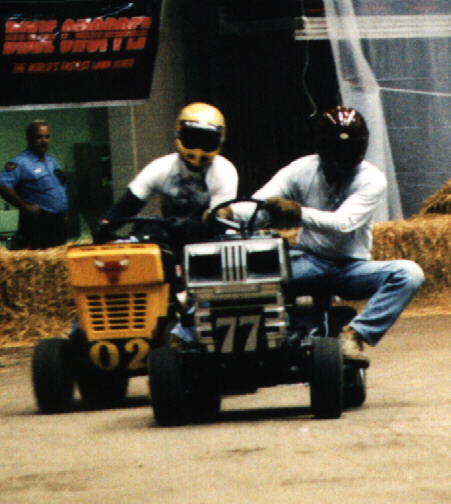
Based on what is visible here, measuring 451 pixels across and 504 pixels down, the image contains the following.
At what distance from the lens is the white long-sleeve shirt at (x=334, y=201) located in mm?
6969

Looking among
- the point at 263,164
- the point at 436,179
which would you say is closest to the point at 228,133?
the point at 263,164

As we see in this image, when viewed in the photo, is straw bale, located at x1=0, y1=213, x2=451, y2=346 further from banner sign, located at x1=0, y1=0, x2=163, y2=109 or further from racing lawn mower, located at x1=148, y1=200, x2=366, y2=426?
racing lawn mower, located at x1=148, y1=200, x2=366, y2=426

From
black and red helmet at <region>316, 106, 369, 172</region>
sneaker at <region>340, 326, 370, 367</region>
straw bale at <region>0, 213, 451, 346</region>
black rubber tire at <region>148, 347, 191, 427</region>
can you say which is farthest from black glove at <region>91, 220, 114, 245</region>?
straw bale at <region>0, 213, 451, 346</region>

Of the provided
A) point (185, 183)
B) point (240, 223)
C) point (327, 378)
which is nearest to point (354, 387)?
point (327, 378)

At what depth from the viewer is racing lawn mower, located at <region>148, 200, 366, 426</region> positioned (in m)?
6.36

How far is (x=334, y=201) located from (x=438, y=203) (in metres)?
4.51

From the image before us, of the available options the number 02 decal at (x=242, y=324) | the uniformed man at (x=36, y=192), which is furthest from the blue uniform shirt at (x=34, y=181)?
the number 02 decal at (x=242, y=324)

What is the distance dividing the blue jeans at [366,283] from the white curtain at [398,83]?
3766mm

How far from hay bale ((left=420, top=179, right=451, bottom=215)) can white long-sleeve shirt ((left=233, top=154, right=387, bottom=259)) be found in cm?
431

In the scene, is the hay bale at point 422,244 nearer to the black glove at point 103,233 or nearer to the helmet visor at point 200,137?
the helmet visor at point 200,137

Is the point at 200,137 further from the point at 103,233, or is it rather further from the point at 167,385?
the point at 167,385

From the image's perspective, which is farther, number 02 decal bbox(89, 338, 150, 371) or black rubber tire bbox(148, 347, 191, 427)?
number 02 decal bbox(89, 338, 150, 371)

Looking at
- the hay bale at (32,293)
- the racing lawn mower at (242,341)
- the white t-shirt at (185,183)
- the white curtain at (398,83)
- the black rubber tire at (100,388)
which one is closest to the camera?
the racing lawn mower at (242,341)

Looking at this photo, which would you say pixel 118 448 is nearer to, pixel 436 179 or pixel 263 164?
pixel 436 179
